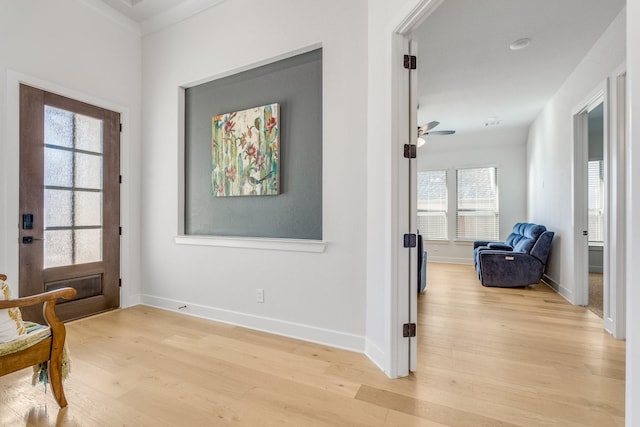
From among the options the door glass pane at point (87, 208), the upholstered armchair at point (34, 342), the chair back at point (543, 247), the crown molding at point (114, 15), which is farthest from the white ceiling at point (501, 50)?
the door glass pane at point (87, 208)

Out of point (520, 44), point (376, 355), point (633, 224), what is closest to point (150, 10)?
point (520, 44)

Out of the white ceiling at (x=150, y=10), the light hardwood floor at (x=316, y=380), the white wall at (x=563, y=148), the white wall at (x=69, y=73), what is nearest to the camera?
the light hardwood floor at (x=316, y=380)

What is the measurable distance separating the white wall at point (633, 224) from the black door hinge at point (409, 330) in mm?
1252

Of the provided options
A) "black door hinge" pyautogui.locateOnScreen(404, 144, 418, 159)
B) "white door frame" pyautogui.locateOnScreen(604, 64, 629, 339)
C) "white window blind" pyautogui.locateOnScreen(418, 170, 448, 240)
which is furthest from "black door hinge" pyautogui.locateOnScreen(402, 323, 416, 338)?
"white window blind" pyautogui.locateOnScreen(418, 170, 448, 240)

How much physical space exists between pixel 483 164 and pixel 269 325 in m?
6.41

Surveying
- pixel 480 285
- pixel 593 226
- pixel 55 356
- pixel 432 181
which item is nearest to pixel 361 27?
pixel 55 356

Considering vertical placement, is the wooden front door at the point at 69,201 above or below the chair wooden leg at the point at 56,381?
above

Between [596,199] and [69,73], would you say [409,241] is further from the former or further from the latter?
[596,199]

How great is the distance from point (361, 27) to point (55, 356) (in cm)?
305

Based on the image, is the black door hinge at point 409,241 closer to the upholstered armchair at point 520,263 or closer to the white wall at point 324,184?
the white wall at point 324,184

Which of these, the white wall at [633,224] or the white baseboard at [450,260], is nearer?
the white wall at [633,224]

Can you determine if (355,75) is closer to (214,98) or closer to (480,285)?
(214,98)

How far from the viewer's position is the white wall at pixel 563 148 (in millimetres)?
3078

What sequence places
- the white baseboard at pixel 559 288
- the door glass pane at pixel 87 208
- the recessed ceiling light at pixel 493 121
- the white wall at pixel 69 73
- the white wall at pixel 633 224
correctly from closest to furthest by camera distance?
the white wall at pixel 633 224, the white wall at pixel 69 73, the door glass pane at pixel 87 208, the white baseboard at pixel 559 288, the recessed ceiling light at pixel 493 121
